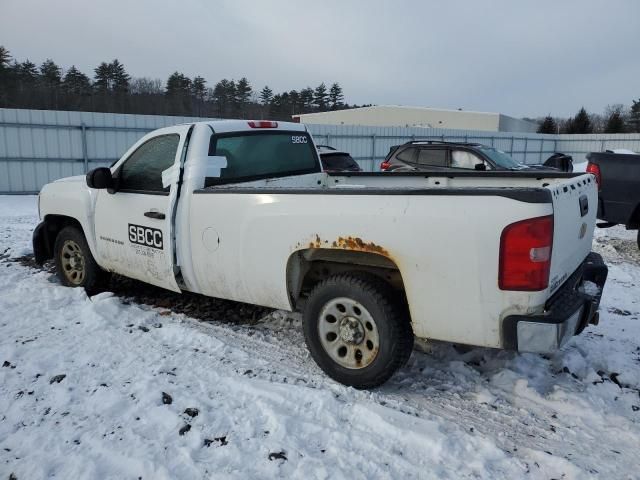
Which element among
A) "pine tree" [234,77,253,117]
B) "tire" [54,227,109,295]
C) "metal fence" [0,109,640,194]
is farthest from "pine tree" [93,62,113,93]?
"tire" [54,227,109,295]

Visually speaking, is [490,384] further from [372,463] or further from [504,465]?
[372,463]

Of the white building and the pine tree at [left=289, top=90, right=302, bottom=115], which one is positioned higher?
the pine tree at [left=289, top=90, right=302, bottom=115]

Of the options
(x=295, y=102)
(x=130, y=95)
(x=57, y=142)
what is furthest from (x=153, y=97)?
(x=57, y=142)

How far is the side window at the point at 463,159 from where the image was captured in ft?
36.2

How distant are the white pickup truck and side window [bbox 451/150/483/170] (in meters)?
6.24

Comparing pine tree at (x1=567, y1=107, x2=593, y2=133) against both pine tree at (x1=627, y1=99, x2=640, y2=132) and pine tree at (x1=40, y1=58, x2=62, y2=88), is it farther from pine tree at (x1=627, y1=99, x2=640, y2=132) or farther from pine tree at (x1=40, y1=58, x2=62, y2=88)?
pine tree at (x1=40, y1=58, x2=62, y2=88)

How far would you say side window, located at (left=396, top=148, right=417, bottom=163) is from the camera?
11.5m

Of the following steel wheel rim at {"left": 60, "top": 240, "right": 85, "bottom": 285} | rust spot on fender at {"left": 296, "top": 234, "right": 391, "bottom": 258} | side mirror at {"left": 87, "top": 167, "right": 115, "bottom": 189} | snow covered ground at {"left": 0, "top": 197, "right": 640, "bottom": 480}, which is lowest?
snow covered ground at {"left": 0, "top": 197, "right": 640, "bottom": 480}

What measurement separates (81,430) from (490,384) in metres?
2.66

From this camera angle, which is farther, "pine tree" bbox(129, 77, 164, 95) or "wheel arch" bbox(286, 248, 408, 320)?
"pine tree" bbox(129, 77, 164, 95)

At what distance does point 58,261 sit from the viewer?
5730mm

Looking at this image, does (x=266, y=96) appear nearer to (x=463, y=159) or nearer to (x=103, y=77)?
(x=103, y=77)

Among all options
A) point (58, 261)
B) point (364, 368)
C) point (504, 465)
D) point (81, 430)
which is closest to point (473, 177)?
point (364, 368)

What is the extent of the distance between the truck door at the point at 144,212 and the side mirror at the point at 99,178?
0.14 meters
